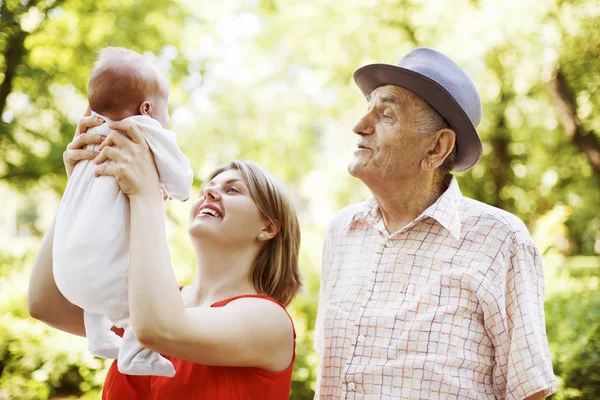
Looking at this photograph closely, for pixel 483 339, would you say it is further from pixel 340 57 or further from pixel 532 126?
pixel 532 126

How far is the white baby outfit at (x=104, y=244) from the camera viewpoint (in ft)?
5.32

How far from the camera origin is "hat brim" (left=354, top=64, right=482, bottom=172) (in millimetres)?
2392

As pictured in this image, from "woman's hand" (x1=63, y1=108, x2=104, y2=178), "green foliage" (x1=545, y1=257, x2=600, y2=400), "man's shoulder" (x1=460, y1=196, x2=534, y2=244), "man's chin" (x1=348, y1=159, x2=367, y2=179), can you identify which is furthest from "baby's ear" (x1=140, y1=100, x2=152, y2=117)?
"green foliage" (x1=545, y1=257, x2=600, y2=400)

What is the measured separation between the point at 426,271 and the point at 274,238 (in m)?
0.61

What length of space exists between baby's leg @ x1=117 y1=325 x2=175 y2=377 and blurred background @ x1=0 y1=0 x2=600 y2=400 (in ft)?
2.70

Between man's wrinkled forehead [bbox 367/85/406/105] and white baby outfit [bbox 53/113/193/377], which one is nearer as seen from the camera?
white baby outfit [bbox 53/113/193/377]

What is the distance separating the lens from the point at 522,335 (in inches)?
81.9

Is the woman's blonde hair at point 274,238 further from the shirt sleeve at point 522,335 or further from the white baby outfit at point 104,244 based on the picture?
the shirt sleeve at point 522,335

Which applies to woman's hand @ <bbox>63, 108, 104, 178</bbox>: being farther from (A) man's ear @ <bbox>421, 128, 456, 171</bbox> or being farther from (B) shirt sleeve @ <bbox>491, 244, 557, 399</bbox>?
(B) shirt sleeve @ <bbox>491, 244, 557, 399</bbox>

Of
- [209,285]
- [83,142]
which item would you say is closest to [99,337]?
[209,285]

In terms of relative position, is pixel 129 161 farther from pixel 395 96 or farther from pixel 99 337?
pixel 395 96

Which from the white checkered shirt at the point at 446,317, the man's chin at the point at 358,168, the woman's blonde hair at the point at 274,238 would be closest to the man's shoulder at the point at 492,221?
the white checkered shirt at the point at 446,317

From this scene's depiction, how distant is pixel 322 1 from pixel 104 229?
10.1 metres

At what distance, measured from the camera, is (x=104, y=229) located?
1640 mm
